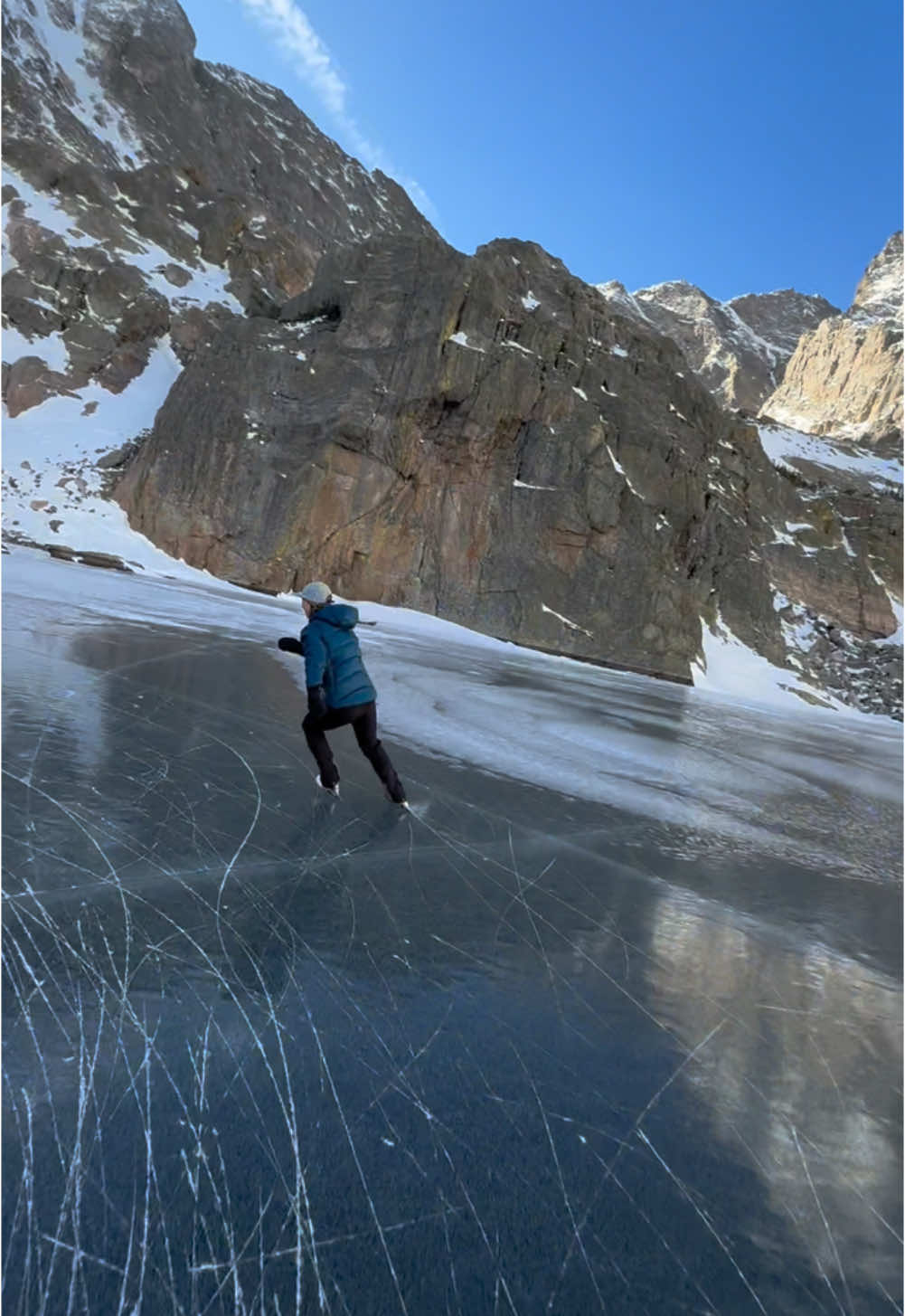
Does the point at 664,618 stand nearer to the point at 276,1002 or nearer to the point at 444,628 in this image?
the point at 444,628

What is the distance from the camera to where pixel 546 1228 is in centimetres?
163

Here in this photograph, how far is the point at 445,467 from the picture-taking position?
111 ft

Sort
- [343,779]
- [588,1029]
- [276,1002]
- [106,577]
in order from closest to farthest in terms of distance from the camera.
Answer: [276,1002]
[588,1029]
[343,779]
[106,577]

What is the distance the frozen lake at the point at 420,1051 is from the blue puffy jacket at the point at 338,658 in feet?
1.95

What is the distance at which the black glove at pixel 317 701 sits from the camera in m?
4.41

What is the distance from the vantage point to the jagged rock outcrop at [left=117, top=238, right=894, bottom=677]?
105 ft

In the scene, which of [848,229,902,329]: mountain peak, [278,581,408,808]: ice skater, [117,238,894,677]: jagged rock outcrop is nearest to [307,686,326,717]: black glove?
[278,581,408,808]: ice skater

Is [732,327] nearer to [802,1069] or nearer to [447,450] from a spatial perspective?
[447,450]

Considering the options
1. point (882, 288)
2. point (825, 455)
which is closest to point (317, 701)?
point (825, 455)

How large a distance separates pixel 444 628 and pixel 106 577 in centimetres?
1323

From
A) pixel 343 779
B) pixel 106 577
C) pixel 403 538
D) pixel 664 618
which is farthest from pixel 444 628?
pixel 343 779

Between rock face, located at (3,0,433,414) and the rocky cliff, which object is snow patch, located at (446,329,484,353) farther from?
rock face, located at (3,0,433,414)

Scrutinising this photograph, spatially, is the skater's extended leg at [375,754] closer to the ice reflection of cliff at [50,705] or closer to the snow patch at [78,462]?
the ice reflection of cliff at [50,705]

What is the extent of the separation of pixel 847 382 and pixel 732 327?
54.7 metres
